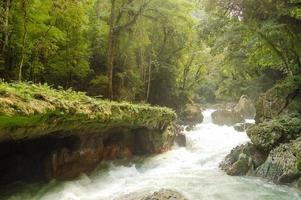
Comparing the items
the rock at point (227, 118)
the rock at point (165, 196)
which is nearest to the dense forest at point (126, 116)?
the rock at point (165, 196)

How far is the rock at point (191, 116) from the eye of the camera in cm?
3291

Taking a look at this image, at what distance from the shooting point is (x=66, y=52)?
69.0ft

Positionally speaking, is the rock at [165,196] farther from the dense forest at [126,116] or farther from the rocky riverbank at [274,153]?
the rocky riverbank at [274,153]

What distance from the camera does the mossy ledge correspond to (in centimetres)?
888

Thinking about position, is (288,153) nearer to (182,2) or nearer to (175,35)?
(182,2)

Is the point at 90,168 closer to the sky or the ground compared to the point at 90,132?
closer to the ground

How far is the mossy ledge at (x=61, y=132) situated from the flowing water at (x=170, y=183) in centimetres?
76

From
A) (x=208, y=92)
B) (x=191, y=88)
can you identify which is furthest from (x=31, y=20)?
(x=208, y=92)

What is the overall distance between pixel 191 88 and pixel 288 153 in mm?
25421

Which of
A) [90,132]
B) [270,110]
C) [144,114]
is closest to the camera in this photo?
[90,132]

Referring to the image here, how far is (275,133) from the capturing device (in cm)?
1434

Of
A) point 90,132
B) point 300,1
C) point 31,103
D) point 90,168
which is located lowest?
point 90,168

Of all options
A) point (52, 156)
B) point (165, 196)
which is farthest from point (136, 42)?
point (165, 196)

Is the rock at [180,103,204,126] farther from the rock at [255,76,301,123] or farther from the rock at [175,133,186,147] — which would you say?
the rock at [255,76,301,123]
